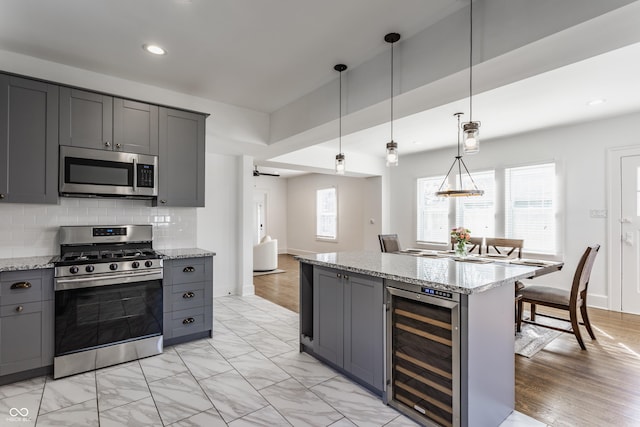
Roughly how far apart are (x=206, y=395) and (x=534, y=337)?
10.8 feet

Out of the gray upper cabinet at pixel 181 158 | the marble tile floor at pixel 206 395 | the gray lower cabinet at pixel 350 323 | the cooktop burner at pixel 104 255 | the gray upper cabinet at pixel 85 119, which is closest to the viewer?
the marble tile floor at pixel 206 395

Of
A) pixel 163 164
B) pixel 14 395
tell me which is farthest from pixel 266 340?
pixel 163 164

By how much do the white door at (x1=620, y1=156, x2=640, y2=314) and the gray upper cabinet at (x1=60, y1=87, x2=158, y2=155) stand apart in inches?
229

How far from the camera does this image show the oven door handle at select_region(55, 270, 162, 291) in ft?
8.14

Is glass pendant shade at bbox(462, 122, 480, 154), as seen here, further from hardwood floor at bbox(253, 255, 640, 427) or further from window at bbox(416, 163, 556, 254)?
window at bbox(416, 163, 556, 254)

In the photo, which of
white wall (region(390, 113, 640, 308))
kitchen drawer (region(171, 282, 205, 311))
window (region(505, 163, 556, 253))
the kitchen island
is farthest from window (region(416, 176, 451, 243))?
kitchen drawer (region(171, 282, 205, 311))

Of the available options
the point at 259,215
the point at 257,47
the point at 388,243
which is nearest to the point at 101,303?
the point at 257,47

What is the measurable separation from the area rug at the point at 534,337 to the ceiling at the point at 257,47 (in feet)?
8.06

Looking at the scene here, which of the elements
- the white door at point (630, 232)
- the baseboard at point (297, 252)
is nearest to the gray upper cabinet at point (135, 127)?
the white door at point (630, 232)

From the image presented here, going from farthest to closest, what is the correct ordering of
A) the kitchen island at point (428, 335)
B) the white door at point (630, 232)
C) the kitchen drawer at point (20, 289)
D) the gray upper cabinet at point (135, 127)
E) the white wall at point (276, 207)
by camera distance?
the white wall at point (276, 207), the white door at point (630, 232), the gray upper cabinet at point (135, 127), the kitchen drawer at point (20, 289), the kitchen island at point (428, 335)

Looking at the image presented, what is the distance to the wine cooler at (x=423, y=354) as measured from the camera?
1747 millimetres

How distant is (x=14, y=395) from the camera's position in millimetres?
2223

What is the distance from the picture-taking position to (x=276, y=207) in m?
10.4

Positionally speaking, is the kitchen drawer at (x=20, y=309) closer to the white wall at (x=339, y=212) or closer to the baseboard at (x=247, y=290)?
the baseboard at (x=247, y=290)
